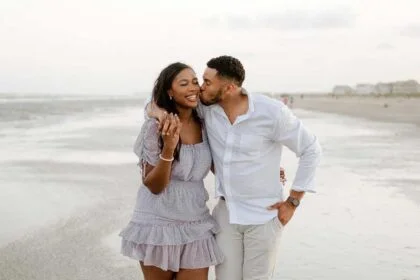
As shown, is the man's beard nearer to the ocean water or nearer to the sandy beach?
the ocean water

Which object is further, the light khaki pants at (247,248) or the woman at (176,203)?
the light khaki pants at (247,248)

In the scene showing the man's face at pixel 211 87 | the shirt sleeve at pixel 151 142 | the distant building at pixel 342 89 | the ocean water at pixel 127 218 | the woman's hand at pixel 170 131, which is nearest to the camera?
the woman's hand at pixel 170 131

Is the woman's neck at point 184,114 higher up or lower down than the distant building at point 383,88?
higher up

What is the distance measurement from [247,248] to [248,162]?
50cm

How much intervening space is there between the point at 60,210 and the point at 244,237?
191 inches

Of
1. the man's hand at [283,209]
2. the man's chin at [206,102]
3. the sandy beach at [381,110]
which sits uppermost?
the man's chin at [206,102]

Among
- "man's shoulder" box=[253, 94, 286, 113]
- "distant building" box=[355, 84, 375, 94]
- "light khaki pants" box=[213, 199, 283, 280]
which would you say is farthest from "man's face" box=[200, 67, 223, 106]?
"distant building" box=[355, 84, 375, 94]

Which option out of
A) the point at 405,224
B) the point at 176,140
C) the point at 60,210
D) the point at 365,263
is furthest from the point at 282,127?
the point at 60,210

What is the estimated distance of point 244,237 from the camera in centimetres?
349

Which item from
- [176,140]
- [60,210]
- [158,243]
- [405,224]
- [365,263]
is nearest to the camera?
[176,140]

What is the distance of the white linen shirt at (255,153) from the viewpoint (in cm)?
338

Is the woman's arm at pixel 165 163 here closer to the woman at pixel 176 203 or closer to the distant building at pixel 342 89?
the woman at pixel 176 203

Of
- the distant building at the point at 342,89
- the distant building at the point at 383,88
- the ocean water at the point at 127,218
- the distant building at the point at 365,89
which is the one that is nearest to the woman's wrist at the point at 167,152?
the ocean water at the point at 127,218

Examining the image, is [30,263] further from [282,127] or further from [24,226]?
[282,127]
